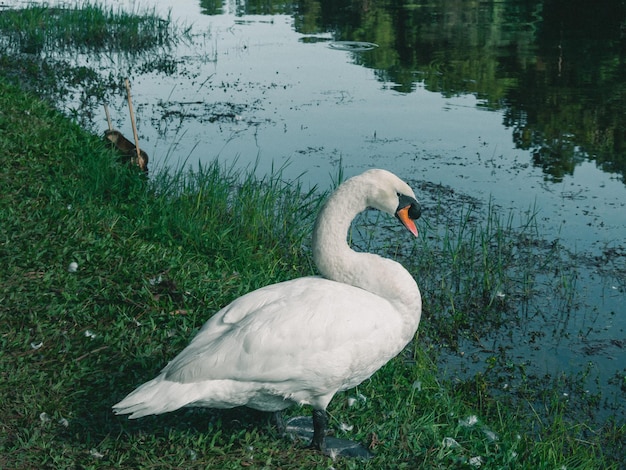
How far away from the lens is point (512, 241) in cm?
871

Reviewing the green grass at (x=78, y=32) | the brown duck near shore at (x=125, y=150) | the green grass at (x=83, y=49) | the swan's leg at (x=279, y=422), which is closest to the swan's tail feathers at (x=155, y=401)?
the swan's leg at (x=279, y=422)

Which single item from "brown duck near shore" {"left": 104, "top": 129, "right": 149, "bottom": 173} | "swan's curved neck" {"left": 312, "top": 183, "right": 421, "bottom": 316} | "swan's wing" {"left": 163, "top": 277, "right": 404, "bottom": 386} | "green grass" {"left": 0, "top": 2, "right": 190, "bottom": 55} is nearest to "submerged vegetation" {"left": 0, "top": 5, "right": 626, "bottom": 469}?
"brown duck near shore" {"left": 104, "top": 129, "right": 149, "bottom": 173}

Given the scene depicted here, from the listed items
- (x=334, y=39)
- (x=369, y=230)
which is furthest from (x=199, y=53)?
(x=369, y=230)

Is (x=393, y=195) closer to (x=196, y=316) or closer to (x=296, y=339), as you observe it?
(x=296, y=339)

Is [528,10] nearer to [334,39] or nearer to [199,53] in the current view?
[334,39]

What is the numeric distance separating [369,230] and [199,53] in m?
13.7

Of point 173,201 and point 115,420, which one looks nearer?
point 115,420

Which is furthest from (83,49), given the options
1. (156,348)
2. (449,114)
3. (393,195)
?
(393,195)

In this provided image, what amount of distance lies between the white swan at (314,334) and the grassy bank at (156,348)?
17.6 inches

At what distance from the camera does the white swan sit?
12.4 feet

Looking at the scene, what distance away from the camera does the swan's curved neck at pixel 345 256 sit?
4188 millimetres

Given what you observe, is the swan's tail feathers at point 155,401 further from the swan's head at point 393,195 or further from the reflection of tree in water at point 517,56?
the reflection of tree in water at point 517,56

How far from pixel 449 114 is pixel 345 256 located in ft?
37.4

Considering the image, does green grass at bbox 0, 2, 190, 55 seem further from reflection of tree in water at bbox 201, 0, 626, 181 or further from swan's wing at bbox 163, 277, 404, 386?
swan's wing at bbox 163, 277, 404, 386
